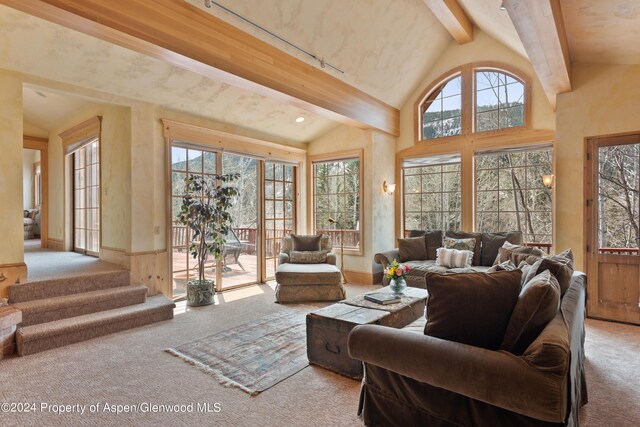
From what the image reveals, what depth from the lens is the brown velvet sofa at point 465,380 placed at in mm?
1401

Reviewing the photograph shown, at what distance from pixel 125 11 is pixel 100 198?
3.04 metres

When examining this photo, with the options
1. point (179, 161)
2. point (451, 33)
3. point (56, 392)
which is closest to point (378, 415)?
point (56, 392)

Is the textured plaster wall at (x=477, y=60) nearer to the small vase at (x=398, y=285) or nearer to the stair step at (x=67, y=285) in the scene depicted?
the small vase at (x=398, y=285)


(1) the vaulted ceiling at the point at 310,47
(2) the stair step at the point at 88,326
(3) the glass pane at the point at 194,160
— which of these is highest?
(1) the vaulted ceiling at the point at 310,47

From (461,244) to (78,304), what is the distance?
4939mm

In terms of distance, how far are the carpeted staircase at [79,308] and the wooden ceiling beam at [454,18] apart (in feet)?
17.2

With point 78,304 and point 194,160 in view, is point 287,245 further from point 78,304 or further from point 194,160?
point 78,304

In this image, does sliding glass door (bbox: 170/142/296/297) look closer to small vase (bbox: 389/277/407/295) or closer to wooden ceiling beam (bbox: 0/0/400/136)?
wooden ceiling beam (bbox: 0/0/400/136)

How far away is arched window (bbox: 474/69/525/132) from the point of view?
5.42 meters

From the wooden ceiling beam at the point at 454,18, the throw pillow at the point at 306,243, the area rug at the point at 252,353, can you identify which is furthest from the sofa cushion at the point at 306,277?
the wooden ceiling beam at the point at 454,18

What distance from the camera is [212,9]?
3.17m

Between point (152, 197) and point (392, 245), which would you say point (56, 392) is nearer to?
point (152, 197)

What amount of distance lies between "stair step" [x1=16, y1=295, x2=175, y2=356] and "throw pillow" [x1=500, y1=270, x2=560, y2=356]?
12.1ft

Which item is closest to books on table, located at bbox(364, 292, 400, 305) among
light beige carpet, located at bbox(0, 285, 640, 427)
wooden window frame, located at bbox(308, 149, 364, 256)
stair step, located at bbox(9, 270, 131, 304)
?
light beige carpet, located at bbox(0, 285, 640, 427)
